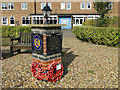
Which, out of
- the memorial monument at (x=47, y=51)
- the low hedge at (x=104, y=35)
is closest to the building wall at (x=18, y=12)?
the low hedge at (x=104, y=35)

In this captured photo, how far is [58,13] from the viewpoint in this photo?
33125 millimetres

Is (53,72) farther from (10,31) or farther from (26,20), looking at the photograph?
(26,20)

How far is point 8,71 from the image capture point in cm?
551

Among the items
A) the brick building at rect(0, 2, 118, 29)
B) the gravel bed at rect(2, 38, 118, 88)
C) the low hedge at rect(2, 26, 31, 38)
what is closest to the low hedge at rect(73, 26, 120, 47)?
the gravel bed at rect(2, 38, 118, 88)

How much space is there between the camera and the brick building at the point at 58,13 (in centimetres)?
3247

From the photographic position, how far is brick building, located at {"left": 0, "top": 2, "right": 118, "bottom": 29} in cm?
3247

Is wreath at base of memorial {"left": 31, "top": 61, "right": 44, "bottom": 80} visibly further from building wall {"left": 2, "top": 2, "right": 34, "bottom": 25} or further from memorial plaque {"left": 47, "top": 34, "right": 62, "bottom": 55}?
building wall {"left": 2, "top": 2, "right": 34, "bottom": 25}

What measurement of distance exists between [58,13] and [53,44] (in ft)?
96.3

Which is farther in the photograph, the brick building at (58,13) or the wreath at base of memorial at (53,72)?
the brick building at (58,13)

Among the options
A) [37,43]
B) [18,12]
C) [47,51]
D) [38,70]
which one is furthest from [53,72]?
[18,12]

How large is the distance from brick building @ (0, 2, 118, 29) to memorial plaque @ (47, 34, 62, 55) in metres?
28.2

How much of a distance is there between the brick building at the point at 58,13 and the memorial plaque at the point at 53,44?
28.2 metres

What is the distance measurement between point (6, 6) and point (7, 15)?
2224mm

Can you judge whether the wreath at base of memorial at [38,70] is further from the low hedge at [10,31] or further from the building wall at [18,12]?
the building wall at [18,12]
